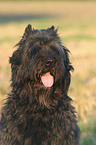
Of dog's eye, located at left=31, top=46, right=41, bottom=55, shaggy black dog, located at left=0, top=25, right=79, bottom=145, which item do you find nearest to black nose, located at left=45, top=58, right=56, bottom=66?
shaggy black dog, located at left=0, top=25, right=79, bottom=145

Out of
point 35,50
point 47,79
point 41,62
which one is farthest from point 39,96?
point 35,50

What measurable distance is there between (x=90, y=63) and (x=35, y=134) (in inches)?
493

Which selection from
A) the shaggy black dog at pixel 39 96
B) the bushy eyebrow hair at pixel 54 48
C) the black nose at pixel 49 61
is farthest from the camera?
the bushy eyebrow hair at pixel 54 48

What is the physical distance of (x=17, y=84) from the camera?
5680 mm

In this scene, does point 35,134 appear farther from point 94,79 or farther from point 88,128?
point 94,79

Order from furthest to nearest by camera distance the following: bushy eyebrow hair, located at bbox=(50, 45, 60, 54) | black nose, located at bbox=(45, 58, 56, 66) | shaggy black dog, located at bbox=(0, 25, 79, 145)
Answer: bushy eyebrow hair, located at bbox=(50, 45, 60, 54), shaggy black dog, located at bbox=(0, 25, 79, 145), black nose, located at bbox=(45, 58, 56, 66)

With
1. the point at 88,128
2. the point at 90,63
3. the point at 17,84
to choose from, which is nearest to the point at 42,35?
the point at 17,84

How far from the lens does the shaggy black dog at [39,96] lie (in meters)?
5.54

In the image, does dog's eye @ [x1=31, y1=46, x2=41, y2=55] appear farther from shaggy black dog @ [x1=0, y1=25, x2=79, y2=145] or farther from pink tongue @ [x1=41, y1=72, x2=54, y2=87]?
pink tongue @ [x1=41, y1=72, x2=54, y2=87]

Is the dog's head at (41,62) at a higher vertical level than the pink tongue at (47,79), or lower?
higher

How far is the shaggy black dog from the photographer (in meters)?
5.54

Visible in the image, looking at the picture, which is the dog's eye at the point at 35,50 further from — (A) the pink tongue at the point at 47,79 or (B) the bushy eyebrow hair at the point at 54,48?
Result: (A) the pink tongue at the point at 47,79

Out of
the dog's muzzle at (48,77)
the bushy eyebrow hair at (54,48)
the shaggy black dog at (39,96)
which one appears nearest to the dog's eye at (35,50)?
the shaggy black dog at (39,96)

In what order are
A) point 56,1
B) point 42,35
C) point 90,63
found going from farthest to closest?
point 56,1
point 90,63
point 42,35
